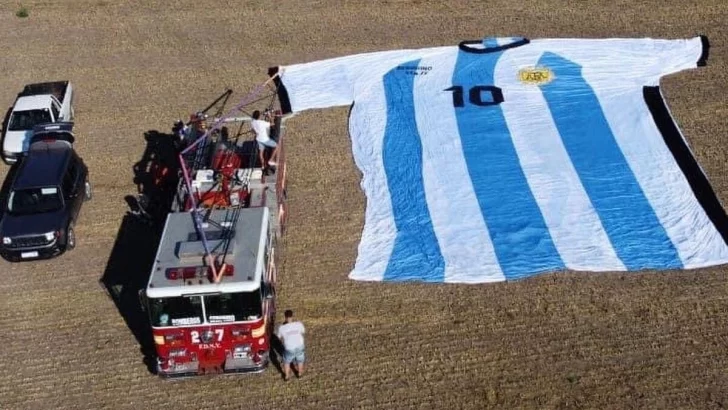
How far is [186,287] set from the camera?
13.2 m

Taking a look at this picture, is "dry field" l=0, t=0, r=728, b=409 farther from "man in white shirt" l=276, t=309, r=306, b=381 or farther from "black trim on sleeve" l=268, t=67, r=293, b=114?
"black trim on sleeve" l=268, t=67, r=293, b=114

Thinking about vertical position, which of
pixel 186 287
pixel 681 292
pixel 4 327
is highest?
pixel 186 287

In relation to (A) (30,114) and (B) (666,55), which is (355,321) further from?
(B) (666,55)

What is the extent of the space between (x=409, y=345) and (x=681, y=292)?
17.3 ft

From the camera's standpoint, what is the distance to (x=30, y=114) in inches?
866

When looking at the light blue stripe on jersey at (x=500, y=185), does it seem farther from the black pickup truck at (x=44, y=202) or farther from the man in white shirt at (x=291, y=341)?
the black pickup truck at (x=44, y=202)

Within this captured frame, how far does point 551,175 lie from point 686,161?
10.2 ft

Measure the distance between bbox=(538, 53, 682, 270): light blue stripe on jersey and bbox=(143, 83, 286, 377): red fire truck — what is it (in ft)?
23.2

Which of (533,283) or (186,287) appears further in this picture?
(533,283)

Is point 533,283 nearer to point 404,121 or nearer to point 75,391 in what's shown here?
point 404,121

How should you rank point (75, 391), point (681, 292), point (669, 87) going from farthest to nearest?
point (669, 87), point (681, 292), point (75, 391)

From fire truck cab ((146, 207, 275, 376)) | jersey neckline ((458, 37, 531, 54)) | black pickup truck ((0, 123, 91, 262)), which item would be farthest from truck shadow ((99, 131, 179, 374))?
jersey neckline ((458, 37, 531, 54))

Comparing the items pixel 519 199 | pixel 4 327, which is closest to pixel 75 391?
pixel 4 327

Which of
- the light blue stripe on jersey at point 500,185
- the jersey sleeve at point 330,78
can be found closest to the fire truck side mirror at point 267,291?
the light blue stripe on jersey at point 500,185
